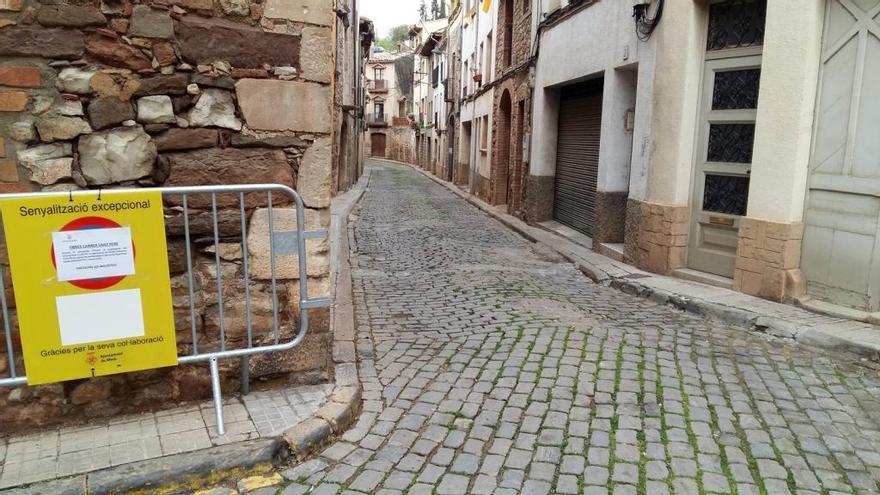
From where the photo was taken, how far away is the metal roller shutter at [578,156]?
10922mm

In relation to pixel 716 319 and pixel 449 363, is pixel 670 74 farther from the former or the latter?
pixel 449 363

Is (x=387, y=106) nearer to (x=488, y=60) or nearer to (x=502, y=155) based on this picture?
(x=488, y=60)

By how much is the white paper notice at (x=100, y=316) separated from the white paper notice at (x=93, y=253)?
4.1 inches

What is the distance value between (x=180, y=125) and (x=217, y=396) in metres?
1.46

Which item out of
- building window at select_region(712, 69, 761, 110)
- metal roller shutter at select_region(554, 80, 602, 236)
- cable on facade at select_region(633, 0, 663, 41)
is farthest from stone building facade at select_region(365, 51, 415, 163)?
building window at select_region(712, 69, 761, 110)

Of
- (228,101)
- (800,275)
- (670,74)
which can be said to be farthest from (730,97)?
(228,101)

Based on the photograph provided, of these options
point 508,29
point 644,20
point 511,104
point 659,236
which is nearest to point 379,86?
point 508,29

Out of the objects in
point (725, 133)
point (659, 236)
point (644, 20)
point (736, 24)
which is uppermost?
point (644, 20)

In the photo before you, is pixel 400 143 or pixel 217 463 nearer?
pixel 217 463

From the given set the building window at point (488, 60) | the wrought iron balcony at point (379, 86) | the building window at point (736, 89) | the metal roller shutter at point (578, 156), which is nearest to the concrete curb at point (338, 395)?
the building window at point (736, 89)

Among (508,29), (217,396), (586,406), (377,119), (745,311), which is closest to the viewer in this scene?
(217,396)

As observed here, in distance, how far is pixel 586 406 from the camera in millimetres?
3918

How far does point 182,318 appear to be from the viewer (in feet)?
11.7

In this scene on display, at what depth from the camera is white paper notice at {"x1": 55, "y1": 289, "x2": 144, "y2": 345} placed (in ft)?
10.1
